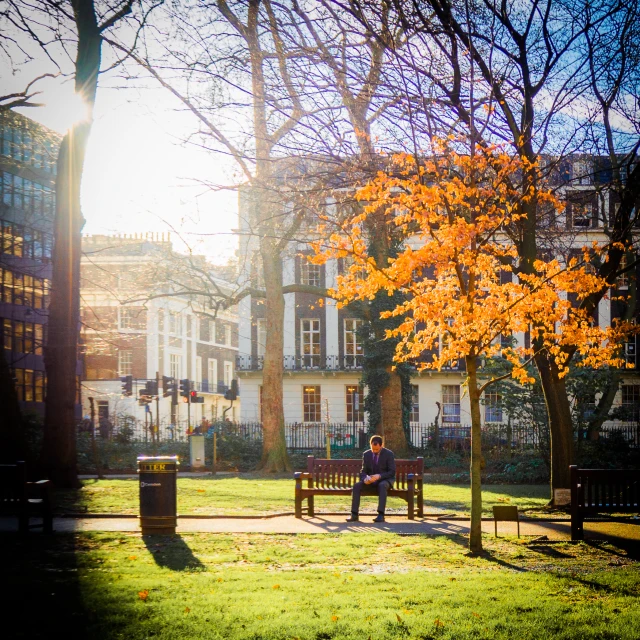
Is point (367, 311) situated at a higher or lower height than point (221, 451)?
higher

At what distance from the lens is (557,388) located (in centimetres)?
1684

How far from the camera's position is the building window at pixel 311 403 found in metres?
→ 51.9

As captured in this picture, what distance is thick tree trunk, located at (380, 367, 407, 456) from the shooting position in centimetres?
3130

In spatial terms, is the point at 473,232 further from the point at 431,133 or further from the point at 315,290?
the point at 315,290

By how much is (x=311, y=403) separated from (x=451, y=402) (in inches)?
322

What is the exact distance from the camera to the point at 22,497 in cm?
1202

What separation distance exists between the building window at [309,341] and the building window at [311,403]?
4.83 ft

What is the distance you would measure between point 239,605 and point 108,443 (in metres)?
27.8

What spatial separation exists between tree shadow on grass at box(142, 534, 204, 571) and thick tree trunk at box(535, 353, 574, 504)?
7885 mm

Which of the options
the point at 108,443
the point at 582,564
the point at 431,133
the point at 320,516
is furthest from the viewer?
the point at 108,443

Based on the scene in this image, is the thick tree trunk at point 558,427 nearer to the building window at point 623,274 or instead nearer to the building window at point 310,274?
the building window at point 623,274

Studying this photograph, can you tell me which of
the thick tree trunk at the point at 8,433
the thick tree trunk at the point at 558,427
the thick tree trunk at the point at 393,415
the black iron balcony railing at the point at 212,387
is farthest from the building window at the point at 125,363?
the thick tree trunk at the point at 558,427

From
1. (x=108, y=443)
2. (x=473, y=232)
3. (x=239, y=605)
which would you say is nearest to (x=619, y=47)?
(x=473, y=232)

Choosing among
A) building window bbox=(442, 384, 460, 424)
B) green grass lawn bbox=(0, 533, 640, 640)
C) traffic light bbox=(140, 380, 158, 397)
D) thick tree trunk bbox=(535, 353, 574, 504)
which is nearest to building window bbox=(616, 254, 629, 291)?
thick tree trunk bbox=(535, 353, 574, 504)
